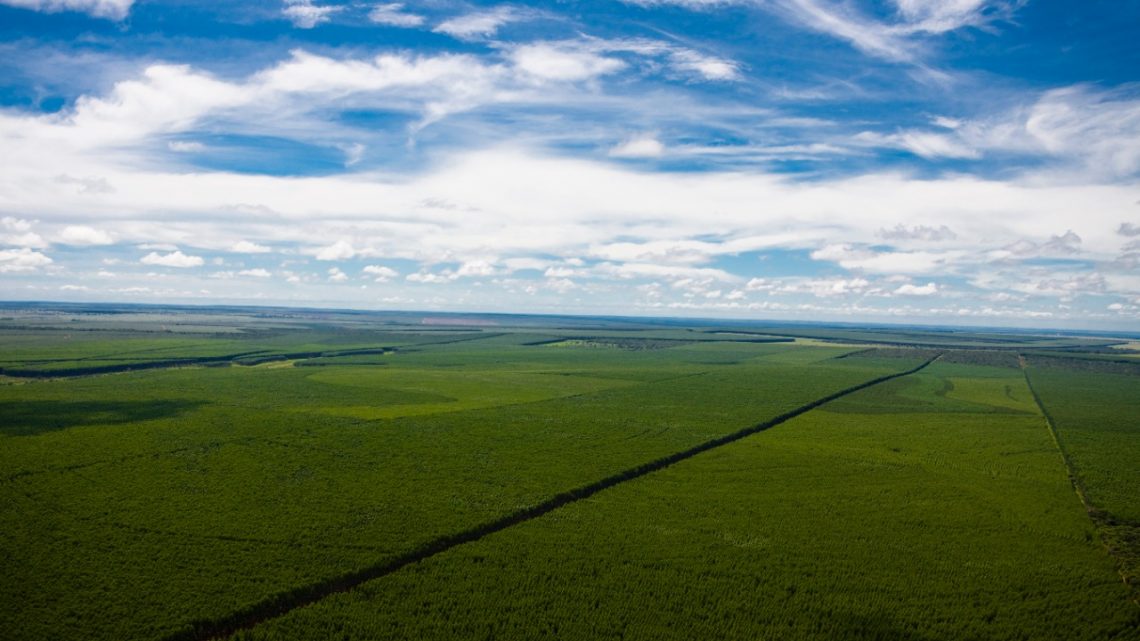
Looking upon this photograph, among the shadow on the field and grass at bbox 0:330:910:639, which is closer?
grass at bbox 0:330:910:639

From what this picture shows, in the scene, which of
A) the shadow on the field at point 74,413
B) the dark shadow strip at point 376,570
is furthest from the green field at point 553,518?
the shadow on the field at point 74,413

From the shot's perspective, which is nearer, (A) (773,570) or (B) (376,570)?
(B) (376,570)

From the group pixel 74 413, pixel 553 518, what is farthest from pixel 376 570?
pixel 74 413

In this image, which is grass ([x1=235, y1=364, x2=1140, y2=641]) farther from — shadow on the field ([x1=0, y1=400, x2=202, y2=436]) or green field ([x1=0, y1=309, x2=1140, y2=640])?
shadow on the field ([x1=0, y1=400, x2=202, y2=436])

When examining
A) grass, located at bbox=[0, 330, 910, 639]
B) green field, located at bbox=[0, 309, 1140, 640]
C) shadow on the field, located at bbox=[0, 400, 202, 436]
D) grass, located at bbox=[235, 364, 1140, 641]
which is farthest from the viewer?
shadow on the field, located at bbox=[0, 400, 202, 436]

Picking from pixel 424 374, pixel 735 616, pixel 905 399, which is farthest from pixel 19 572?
pixel 905 399

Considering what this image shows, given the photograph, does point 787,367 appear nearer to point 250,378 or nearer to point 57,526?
point 250,378

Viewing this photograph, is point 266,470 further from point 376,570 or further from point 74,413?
point 74,413

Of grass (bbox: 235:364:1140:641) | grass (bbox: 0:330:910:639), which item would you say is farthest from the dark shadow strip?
grass (bbox: 235:364:1140:641)
